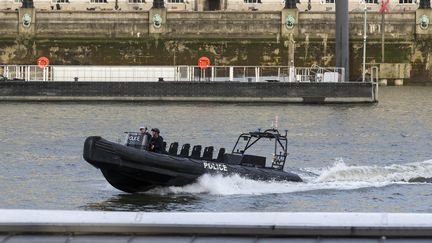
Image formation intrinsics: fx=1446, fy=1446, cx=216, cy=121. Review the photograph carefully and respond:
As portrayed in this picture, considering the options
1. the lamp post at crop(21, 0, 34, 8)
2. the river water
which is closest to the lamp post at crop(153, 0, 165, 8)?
the lamp post at crop(21, 0, 34, 8)

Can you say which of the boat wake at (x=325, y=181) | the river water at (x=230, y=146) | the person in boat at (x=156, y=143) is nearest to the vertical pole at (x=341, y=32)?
the river water at (x=230, y=146)

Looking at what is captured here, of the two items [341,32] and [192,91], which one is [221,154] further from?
[341,32]

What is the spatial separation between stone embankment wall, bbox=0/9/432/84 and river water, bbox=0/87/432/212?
15.8 meters

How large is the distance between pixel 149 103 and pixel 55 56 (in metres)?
26.3

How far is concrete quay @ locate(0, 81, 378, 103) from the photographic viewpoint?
299ft

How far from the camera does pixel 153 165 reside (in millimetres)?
37906

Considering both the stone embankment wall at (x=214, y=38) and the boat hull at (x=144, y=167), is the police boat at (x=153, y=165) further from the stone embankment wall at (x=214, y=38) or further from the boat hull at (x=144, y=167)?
the stone embankment wall at (x=214, y=38)

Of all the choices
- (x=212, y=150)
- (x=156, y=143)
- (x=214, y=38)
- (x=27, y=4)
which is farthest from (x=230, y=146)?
(x=27, y=4)

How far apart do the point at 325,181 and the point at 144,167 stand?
7.87 meters

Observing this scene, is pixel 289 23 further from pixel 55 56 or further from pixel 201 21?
pixel 55 56

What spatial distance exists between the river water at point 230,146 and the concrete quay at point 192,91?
1.37 meters

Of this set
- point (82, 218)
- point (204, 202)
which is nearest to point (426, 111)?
point (204, 202)

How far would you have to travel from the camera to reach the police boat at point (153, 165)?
1463 inches

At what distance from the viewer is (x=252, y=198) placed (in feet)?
129
